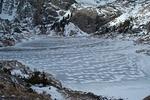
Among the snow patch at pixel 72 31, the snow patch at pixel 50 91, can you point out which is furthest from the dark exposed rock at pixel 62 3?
the snow patch at pixel 50 91

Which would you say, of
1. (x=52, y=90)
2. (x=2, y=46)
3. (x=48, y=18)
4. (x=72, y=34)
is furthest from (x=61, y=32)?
(x=52, y=90)

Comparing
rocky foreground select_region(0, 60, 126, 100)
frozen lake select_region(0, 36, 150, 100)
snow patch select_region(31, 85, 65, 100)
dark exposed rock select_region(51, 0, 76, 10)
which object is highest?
dark exposed rock select_region(51, 0, 76, 10)

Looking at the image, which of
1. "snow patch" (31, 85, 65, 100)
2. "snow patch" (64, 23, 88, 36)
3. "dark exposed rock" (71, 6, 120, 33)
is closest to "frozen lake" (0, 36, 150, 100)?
"snow patch" (31, 85, 65, 100)

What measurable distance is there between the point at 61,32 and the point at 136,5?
2948 centimetres

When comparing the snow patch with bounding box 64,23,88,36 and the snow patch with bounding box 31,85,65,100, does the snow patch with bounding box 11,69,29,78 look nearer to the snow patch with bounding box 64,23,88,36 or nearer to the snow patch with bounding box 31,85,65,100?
the snow patch with bounding box 31,85,65,100

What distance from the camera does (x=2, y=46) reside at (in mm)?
71750

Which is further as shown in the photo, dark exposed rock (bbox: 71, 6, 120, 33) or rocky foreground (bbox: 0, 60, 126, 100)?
dark exposed rock (bbox: 71, 6, 120, 33)

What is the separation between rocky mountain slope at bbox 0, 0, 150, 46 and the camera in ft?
386

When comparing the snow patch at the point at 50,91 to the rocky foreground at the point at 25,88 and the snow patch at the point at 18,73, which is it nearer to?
the rocky foreground at the point at 25,88

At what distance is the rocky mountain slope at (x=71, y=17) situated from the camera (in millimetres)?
117562

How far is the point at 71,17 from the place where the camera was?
458 ft

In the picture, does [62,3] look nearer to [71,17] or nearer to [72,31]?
[71,17]

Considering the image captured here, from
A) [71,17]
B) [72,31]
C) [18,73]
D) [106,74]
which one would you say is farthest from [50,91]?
[71,17]

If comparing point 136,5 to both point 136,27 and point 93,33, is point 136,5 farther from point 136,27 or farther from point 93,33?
point 136,27
